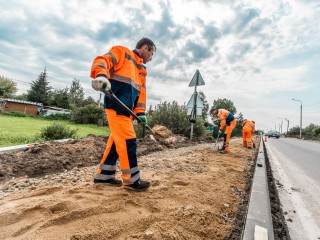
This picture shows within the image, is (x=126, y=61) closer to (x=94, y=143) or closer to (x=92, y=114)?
(x=94, y=143)

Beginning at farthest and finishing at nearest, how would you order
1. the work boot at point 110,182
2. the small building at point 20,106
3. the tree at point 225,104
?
the tree at point 225,104, the small building at point 20,106, the work boot at point 110,182

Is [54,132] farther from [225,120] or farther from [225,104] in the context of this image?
[225,104]

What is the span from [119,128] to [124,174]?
0.57 metres

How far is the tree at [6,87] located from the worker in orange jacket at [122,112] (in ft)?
194

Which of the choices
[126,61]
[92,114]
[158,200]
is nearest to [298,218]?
[158,200]

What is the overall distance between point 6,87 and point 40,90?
34.6ft

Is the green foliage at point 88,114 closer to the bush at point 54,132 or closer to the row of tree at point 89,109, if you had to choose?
the row of tree at point 89,109

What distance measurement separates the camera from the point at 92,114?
27.0 meters

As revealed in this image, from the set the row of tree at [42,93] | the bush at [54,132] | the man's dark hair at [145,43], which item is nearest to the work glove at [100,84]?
the man's dark hair at [145,43]

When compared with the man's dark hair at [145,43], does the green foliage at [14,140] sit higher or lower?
lower

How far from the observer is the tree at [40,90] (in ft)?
157

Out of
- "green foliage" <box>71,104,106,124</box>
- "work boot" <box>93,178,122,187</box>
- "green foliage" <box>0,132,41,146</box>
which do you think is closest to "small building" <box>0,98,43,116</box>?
"green foliage" <box>71,104,106,124</box>

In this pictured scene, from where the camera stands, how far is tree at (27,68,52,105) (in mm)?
47894

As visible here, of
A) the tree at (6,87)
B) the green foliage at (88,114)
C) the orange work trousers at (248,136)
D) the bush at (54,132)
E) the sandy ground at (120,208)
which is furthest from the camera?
the tree at (6,87)
